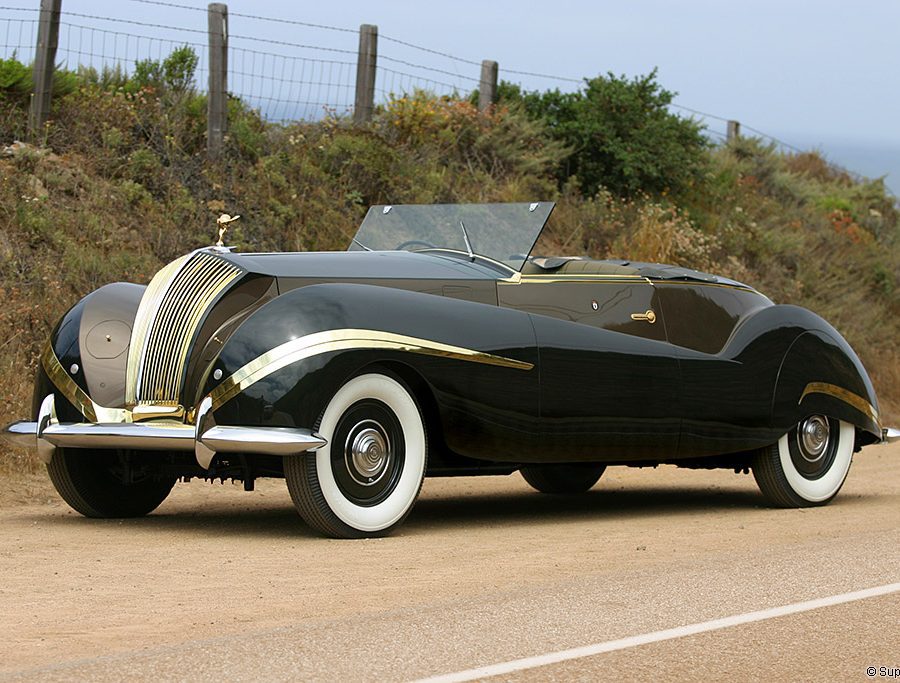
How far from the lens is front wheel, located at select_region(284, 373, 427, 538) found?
26.0 feet

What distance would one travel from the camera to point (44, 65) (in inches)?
656

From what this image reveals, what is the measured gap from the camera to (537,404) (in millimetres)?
8805

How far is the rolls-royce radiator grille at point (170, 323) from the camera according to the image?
8.38 meters

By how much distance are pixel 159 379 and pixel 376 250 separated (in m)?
2.54

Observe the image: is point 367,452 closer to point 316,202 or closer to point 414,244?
point 414,244

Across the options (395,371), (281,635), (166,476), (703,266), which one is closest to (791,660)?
(281,635)

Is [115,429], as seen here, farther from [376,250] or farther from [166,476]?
[376,250]

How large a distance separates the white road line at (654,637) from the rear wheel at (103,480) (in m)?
4.24

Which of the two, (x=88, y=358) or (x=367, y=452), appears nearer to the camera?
(x=367, y=452)

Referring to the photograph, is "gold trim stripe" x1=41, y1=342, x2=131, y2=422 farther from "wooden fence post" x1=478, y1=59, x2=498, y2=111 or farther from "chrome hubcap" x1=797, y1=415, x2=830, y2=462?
"wooden fence post" x1=478, y1=59, x2=498, y2=111

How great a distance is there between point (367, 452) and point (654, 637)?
2816mm

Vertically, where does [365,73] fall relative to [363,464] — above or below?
above

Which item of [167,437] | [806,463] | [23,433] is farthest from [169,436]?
[806,463]

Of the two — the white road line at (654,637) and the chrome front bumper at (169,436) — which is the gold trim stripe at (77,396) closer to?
the chrome front bumper at (169,436)
